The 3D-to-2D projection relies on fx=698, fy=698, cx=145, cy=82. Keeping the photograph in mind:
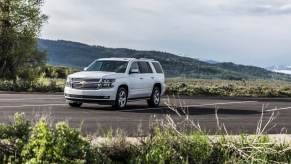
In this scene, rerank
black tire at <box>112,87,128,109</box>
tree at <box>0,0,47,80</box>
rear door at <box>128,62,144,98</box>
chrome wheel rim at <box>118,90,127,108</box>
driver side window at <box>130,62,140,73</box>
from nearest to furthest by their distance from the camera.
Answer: black tire at <box>112,87,128,109</box>, chrome wheel rim at <box>118,90,127,108</box>, rear door at <box>128,62,144,98</box>, driver side window at <box>130,62,140,73</box>, tree at <box>0,0,47,80</box>

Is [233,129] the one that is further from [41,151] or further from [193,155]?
[41,151]

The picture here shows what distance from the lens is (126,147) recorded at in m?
10.1

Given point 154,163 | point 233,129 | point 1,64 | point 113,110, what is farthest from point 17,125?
point 1,64

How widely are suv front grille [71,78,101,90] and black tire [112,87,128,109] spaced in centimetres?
76

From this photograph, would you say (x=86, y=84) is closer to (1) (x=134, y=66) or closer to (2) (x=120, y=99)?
(2) (x=120, y=99)

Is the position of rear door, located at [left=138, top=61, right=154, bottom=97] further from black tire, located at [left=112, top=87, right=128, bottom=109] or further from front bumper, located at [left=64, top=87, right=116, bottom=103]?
front bumper, located at [left=64, top=87, right=116, bottom=103]

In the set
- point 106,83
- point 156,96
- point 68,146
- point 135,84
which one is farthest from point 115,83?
point 68,146

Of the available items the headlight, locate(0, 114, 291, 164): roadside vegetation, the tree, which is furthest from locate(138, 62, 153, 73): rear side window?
the tree

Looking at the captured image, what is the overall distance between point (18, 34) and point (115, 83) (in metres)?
29.6

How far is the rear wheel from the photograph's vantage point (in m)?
22.9

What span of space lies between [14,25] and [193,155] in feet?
141

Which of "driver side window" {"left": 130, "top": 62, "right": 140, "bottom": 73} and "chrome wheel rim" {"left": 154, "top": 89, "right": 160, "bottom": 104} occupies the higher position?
"driver side window" {"left": 130, "top": 62, "right": 140, "bottom": 73}

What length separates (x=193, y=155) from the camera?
1022 cm

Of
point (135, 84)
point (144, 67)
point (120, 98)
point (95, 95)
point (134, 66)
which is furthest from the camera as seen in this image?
point (144, 67)
